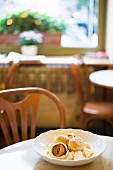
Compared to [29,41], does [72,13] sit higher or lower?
higher

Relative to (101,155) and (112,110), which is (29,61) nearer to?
(112,110)

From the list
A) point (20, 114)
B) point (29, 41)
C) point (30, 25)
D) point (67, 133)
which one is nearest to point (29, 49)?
point (29, 41)

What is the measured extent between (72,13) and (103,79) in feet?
3.63

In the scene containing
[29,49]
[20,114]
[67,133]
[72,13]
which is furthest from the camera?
Answer: [72,13]

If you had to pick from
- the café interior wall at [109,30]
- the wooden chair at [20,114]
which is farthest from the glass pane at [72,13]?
the wooden chair at [20,114]

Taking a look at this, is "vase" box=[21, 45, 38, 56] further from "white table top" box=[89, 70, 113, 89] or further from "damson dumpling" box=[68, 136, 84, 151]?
"damson dumpling" box=[68, 136, 84, 151]

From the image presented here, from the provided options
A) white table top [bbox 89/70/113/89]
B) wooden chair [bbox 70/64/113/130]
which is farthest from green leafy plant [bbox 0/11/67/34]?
white table top [bbox 89/70/113/89]

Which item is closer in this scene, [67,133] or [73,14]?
[67,133]

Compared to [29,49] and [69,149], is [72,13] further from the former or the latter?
[69,149]

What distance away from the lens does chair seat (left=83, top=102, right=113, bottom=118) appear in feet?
9.17

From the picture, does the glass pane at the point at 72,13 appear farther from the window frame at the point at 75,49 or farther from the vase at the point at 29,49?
the vase at the point at 29,49

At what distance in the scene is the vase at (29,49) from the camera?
3.33 metres

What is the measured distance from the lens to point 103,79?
265 centimetres

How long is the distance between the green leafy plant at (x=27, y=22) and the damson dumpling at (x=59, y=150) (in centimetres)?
235
